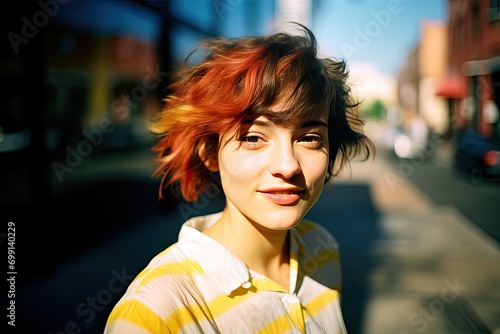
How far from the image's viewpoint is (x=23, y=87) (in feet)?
11.6

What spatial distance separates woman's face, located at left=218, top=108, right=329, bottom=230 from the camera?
3.42 ft

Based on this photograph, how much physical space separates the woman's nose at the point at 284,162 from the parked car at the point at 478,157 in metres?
8.96

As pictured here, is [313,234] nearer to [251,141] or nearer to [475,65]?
[251,141]

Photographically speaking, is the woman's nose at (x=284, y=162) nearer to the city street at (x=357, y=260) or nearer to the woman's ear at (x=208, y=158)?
the woman's ear at (x=208, y=158)

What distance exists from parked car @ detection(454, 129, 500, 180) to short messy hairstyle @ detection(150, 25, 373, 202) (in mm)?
8816

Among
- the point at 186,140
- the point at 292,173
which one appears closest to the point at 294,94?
the point at 292,173

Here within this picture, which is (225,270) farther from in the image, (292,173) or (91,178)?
(91,178)

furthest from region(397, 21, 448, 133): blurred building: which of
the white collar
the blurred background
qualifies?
the white collar

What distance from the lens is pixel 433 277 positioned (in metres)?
4.00

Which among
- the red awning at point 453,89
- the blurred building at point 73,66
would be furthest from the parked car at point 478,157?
the red awning at point 453,89

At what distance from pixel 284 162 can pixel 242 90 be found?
0.18 metres

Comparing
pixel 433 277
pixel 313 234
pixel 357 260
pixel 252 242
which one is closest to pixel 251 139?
pixel 252 242

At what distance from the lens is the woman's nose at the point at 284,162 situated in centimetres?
102

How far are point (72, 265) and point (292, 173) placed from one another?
3417 mm
